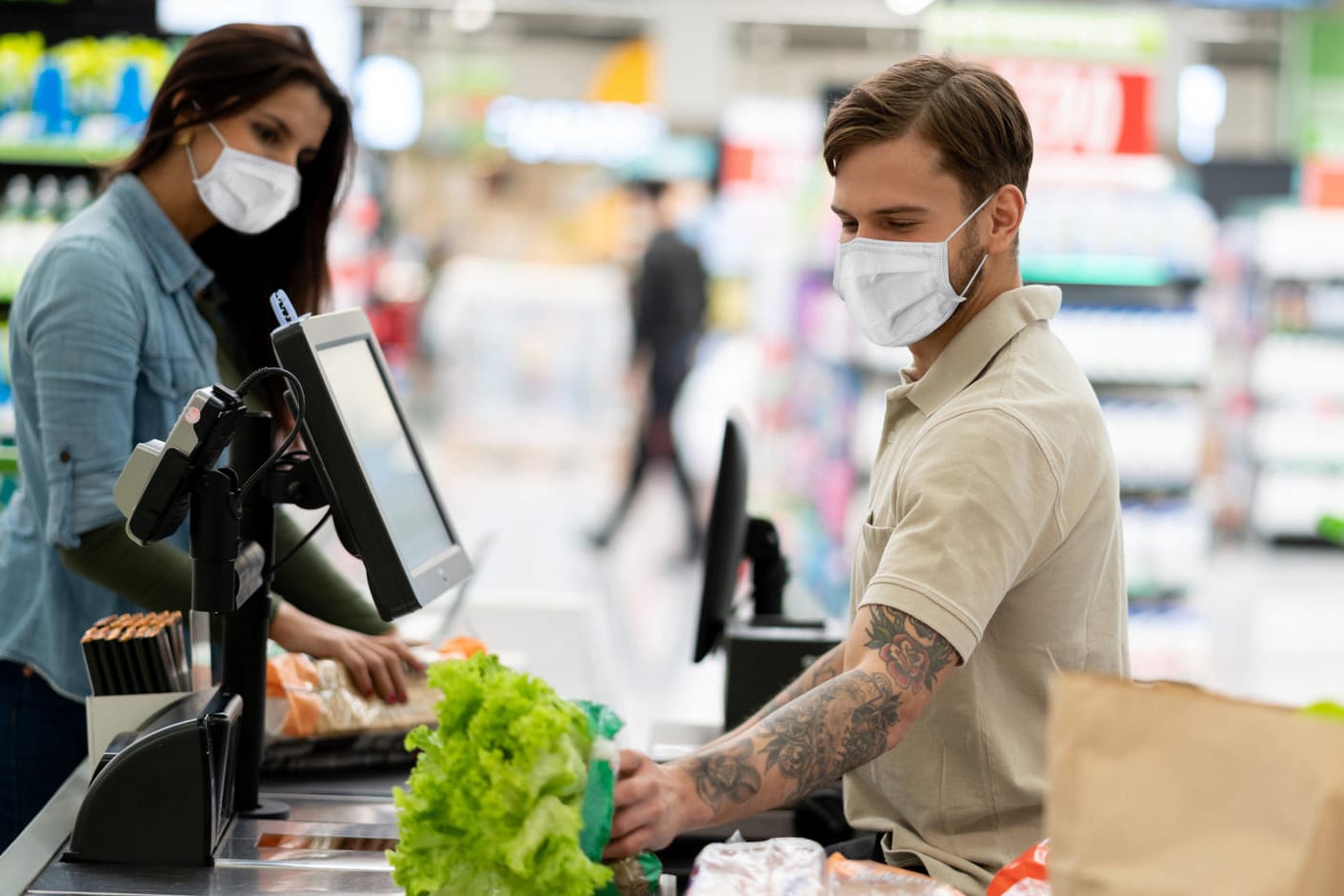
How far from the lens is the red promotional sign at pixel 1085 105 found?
5.32 metres

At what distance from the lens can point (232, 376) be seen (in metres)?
2.30

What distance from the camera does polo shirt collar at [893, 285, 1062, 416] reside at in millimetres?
1635

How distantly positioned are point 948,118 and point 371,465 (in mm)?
797

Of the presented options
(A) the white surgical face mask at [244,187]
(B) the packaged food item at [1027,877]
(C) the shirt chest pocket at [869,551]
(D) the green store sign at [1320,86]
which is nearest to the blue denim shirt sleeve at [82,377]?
(A) the white surgical face mask at [244,187]

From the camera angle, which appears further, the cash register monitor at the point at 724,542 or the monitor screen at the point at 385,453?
the cash register monitor at the point at 724,542

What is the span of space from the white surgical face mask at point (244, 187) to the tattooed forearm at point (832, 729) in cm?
132

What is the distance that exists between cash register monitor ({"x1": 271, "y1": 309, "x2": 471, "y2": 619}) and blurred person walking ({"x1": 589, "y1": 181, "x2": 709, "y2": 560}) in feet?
23.4

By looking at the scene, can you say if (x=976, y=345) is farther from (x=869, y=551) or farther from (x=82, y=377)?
(x=82, y=377)

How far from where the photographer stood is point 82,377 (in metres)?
1.87

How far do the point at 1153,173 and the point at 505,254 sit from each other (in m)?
12.7

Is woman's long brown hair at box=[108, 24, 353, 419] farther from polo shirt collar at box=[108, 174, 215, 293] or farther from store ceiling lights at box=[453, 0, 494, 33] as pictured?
store ceiling lights at box=[453, 0, 494, 33]

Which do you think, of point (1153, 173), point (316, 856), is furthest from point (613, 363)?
point (316, 856)

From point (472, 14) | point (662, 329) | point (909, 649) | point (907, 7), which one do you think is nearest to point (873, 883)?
point (909, 649)

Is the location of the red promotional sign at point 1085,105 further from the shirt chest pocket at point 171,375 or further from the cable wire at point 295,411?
the cable wire at point 295,411
